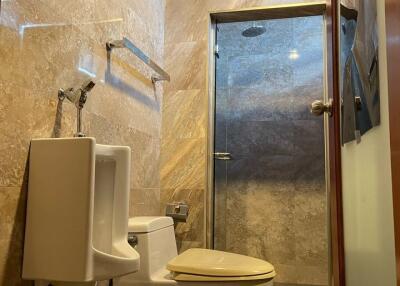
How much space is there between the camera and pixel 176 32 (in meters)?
2.35

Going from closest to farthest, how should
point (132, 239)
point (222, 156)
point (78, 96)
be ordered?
point (78, 96) → point (132, 239) → point (222, 156)

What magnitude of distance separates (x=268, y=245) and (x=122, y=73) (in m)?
1.52

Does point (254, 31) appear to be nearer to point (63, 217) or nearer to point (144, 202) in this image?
point (144, 202)

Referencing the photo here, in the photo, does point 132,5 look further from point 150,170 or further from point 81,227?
point 81,227

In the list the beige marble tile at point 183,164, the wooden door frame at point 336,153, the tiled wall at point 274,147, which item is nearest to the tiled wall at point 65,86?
the beige marble tile at point 183,164

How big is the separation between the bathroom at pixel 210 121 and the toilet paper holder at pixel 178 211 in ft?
0.07

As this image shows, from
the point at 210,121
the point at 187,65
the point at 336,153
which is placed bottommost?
the point at 336,153

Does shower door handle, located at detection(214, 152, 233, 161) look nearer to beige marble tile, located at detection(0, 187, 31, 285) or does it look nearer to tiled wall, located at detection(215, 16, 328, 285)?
tiled wall, located at detection(215, 16, 328, 285)

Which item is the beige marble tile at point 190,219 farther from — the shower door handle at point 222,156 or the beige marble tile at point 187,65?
the beige marble tile at point 187,65

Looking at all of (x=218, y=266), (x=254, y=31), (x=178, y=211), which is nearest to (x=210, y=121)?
(x=178, y=211)

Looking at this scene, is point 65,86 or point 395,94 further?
point 65,86

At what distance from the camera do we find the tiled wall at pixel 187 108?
220 cm

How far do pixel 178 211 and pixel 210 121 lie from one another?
573mm

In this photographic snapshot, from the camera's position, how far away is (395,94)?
58 cm
